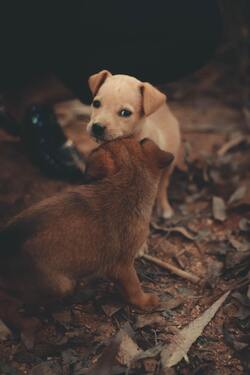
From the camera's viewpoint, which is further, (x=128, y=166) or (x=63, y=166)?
A: (x=63, y=166)

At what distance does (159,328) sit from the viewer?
132 inches

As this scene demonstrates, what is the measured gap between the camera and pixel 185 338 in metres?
3.28

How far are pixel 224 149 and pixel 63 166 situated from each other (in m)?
1.78

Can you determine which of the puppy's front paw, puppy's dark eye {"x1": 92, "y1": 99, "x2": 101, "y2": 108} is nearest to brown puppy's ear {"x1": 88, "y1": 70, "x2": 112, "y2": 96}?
puppy's dark eye {"x1": 92, "y1": 99, "x2": 101, "y2": 108}

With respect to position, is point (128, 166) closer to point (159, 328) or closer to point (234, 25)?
point (159, 328)

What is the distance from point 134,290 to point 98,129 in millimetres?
1059

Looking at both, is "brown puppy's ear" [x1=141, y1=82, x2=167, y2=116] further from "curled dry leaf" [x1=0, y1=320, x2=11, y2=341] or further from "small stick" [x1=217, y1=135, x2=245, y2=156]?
"small stick" [x1=217, y1=135, x2=245, y2=156]

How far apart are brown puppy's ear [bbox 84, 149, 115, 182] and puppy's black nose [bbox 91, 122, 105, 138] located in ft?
1.35

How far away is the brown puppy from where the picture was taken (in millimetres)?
2910

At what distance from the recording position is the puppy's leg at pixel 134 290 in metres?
3.31

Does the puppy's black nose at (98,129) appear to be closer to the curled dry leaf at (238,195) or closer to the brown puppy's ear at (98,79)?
the brown puppy's ear at (98,79)

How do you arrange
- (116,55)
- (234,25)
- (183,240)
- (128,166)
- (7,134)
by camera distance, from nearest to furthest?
1. (128,166)
2. (116,55)
3. (183,240)
4. (7,134)
5. (234,25)

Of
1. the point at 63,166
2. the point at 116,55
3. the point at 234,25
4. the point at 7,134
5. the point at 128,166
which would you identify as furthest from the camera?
the point at 234,25

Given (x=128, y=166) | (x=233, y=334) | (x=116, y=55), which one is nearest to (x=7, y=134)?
(x=116, y=55)
